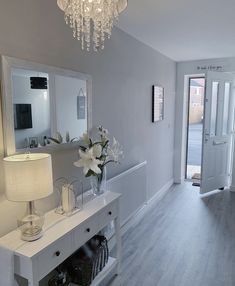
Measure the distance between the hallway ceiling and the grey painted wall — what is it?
0.23m

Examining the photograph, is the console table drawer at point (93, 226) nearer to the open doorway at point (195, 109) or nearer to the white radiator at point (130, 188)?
the white radiator at point (130, 188)

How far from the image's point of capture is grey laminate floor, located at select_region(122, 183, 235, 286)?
2.29 meters

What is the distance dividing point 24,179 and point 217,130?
382 cm

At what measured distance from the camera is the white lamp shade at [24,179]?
1.36 meters

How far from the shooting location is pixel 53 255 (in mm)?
1469

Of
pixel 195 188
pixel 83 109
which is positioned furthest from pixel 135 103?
pixel 195 188

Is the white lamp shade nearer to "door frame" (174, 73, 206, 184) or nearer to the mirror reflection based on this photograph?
the mirror reflection

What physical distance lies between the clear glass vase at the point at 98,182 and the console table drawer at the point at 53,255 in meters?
0.62

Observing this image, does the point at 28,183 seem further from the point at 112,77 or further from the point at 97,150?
the point at 112,77

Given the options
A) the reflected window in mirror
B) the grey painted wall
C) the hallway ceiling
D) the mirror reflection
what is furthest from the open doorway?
the reflected window in mirror

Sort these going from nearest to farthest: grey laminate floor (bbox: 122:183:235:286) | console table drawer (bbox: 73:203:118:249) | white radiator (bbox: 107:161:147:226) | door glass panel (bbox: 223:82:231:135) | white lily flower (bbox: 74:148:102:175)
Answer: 1. console table drawer (bbox: 73:203:118:249)
2. white lily flower (bbox: 74:148:102:175)
3. grey laminate floor (bbox: 122:183:235:286)
4. white radiator (bbox: 107:161:147:226)
5. door glass panel (bbox: 223:82:231:135)

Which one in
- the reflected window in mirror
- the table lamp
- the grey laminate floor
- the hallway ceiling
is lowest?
the grey laminate floor

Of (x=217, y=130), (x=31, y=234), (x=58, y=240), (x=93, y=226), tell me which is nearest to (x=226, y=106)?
(x=217, y=130)

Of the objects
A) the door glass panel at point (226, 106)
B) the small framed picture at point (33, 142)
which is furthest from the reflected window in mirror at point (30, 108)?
the door glass panel at point (226, 106)
